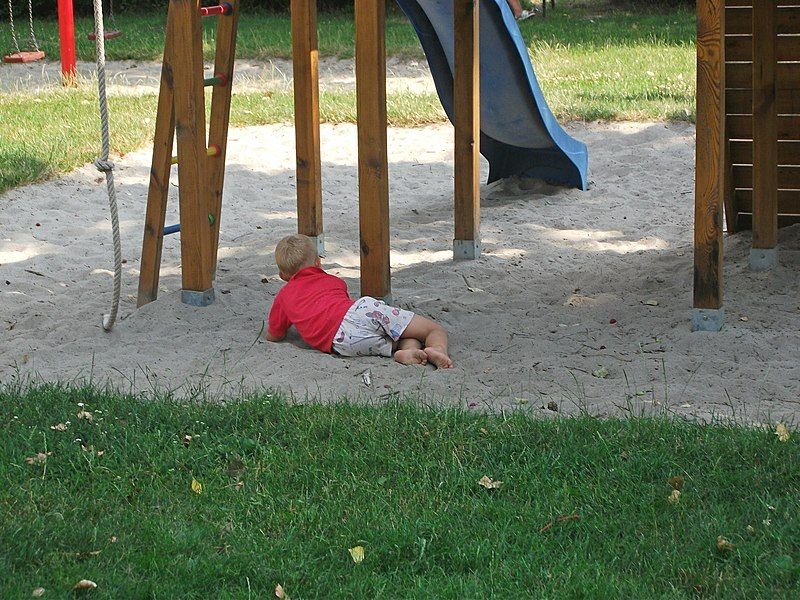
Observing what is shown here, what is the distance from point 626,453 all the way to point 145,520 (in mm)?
1611

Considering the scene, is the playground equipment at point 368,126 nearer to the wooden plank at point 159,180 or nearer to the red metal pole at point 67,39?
the wooden plank at point 159,180

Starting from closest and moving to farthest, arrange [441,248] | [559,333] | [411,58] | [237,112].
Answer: [559,333]
[441,248]
[237,112]
[411,58]

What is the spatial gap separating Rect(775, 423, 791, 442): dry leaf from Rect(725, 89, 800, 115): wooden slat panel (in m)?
3.02

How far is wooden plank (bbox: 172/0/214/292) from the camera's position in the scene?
5.48 m

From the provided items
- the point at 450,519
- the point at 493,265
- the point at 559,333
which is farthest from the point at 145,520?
the point at 493,265

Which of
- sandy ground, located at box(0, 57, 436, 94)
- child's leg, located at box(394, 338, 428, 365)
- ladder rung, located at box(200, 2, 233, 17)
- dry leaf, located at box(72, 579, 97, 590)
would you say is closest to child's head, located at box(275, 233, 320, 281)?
child's leg, located at box(394, 338, 428, 365)

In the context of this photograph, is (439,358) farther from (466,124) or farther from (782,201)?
(782,201)

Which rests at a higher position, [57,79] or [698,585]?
[57,79]

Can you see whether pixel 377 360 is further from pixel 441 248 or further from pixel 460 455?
pixel 441 248

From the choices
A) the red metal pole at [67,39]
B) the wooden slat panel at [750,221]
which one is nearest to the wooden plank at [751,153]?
the wooden slat panel at [750,221]

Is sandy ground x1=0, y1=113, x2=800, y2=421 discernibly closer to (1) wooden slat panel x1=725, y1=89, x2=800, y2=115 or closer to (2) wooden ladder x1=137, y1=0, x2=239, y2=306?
(2) wooden ladder x1=137, y1=0, x2=239, y2=306

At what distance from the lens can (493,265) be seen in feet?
22.5

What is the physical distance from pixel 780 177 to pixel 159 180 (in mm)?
3701

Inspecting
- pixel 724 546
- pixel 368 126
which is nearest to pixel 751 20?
pixel 368 126
